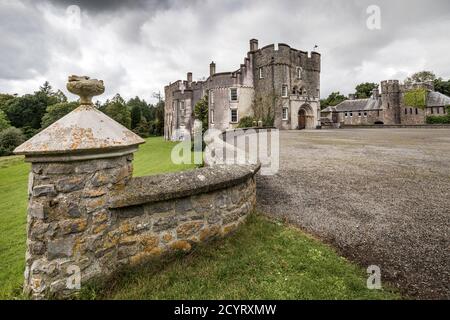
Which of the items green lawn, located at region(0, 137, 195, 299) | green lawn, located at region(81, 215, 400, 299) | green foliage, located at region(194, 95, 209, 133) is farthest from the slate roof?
green lawn, located at region(81, 215, 400, 299)

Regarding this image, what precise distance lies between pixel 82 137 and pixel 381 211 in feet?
16.2

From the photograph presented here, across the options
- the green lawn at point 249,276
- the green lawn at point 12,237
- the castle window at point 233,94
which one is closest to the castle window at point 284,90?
the castle window at point 233,94

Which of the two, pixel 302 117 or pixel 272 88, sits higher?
pixel 272 88

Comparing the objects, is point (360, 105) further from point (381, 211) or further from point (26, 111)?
point (26, 111)

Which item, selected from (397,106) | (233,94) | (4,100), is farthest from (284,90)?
(4,100)

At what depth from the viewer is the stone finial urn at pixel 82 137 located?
2.59 m

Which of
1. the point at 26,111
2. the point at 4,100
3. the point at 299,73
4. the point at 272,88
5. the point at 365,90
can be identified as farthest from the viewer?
the point at 365,90

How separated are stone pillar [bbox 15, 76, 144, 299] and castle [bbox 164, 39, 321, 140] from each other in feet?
112

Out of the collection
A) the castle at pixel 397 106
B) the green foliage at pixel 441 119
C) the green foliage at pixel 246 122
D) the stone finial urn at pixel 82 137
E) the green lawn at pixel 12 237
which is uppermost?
the castle at pixel 397 106

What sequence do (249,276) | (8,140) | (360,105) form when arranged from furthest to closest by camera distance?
(360,105)
(8,140)
(249,276)

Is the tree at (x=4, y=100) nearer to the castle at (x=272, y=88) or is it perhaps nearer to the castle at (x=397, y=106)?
the castle at (x=272, y=88)

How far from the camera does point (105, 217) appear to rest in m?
2.84

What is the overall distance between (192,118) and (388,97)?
38615 mm
